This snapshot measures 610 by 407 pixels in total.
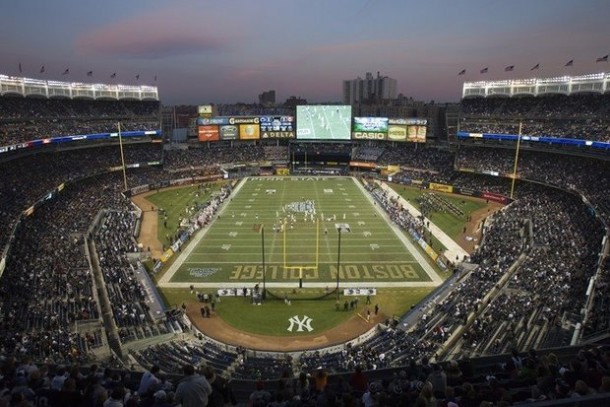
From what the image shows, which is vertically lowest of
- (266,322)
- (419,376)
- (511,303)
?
(266,322)

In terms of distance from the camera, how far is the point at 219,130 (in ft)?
268

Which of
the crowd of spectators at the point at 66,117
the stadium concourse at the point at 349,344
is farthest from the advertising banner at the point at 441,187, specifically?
the crowd of spectators at the point at 66,117

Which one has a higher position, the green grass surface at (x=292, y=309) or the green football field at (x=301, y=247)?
the green football field at (x=301, y=247)

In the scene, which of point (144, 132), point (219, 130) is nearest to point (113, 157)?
point (144, 132)

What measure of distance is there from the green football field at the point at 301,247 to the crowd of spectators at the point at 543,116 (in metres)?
24.4

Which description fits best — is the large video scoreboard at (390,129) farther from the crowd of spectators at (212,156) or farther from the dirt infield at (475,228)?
the dirt infield at (475,228)

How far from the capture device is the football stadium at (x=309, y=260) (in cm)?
930

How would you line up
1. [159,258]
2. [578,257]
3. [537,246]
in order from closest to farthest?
[578,257] → [537,246] → [159,258]

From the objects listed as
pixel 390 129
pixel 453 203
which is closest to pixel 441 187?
pixel 453 203

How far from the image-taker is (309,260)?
35125 millimetres

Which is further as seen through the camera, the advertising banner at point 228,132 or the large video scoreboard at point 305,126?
the advertising banner at point 228,132

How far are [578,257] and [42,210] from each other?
44857mm

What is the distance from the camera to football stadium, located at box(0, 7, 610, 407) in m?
9.30

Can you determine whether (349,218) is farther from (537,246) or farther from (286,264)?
(537,246)
